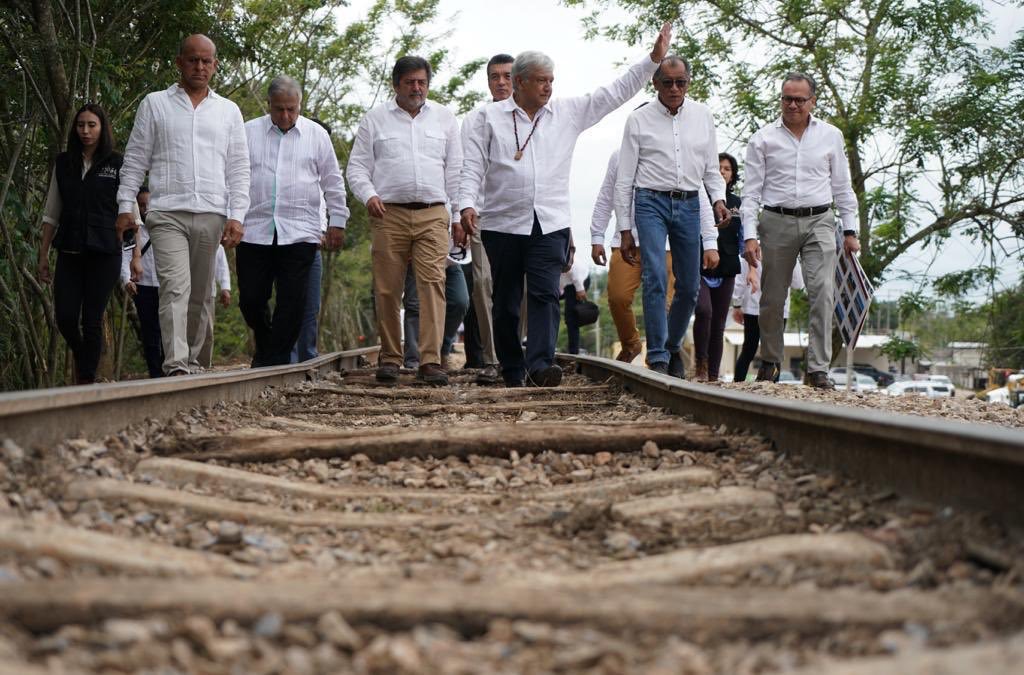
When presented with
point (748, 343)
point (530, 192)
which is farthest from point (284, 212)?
point (748, 343)

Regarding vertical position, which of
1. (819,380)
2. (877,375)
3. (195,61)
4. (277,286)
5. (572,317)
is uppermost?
(195,61)

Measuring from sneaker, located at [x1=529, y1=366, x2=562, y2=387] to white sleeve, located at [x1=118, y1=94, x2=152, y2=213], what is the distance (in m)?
2.77

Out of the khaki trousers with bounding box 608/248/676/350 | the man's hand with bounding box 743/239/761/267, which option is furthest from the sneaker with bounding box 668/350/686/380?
the man's hand with bounding box 743/239/761/267

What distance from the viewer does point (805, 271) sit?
8219mm

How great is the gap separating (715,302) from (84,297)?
5110mm

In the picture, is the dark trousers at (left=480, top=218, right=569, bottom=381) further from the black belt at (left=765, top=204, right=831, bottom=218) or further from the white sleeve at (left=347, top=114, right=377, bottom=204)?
the black belt at (left=765, top=204, right=831, bottom=218)

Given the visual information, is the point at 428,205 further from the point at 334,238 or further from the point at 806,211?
the point at 806,211

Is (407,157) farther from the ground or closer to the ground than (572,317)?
farther from the ground

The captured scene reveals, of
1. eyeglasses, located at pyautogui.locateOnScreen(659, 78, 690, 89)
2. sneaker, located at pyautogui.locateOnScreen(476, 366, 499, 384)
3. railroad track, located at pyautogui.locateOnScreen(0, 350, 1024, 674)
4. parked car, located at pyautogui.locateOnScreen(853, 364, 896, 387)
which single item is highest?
eyeglasses, located at pyautogui.locateOnScreen(659, 78, 690, 89)

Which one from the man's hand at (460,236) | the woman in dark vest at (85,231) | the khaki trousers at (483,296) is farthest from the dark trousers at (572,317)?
the woman in dark vest at (85,231)

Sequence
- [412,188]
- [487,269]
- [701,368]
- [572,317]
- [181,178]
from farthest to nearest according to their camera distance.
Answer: [572,317] < [487,269] < [701,368] < [412,188] < [181,178]

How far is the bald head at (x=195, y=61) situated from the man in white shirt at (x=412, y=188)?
1.26 meters

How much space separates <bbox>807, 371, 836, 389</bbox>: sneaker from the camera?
811cm

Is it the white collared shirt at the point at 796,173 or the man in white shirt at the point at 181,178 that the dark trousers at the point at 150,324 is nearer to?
the man in white shirt at the point at 181,178
